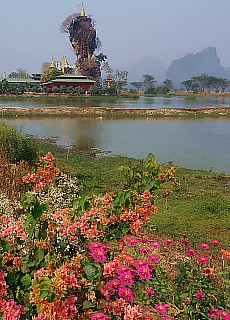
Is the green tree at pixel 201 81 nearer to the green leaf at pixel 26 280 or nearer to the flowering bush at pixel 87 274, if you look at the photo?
the flowering bush at pixel 87 274

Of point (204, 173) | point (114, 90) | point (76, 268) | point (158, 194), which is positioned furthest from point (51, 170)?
point (114, 90)

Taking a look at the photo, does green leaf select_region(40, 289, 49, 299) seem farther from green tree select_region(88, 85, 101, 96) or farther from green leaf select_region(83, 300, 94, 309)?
green tree select_region(88, 85, 101, 96)

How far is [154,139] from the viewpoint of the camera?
1622 cm

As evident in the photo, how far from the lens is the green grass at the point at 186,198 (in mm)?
4862

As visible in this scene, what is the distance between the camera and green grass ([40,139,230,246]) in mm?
4862

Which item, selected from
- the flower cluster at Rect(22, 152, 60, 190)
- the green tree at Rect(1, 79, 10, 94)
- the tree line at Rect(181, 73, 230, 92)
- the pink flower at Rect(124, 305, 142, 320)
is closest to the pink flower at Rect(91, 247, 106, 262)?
the pink flower at Rect(124, 305, 142, 320)

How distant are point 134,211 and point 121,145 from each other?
487 inches

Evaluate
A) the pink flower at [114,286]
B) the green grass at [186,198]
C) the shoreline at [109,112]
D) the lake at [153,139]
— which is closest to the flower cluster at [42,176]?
the pink flower at [114,286]

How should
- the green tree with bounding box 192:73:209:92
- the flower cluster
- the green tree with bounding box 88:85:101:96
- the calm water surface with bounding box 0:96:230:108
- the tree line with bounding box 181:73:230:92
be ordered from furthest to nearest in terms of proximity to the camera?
the green tree with bounding box 192:73:209:92 → the tree line with bounding box 181:73:230:92 → the green tree with bounding box 88:85:101:96 → the calm water surface with bounding box 0:96:230:108 → the flower cluster

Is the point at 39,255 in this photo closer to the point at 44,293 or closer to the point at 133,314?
the point at 44,293

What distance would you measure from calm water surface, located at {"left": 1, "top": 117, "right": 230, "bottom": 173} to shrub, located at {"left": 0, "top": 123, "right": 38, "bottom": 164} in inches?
108

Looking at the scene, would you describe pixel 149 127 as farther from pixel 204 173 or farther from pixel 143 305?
pixel 143 305

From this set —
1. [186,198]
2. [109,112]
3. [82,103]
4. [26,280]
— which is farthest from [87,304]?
[82,103]

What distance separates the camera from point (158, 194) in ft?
22.3
